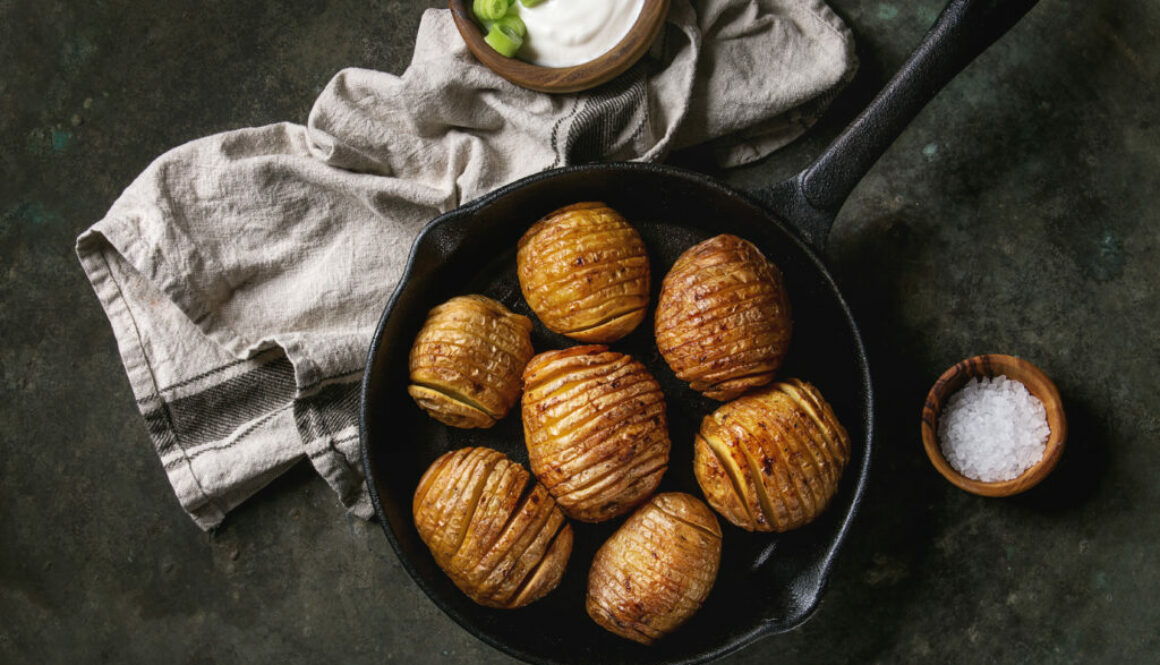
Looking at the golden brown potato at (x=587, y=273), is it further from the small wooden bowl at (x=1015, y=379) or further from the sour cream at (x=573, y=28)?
the small wooden bowl at (x=1015, y=379)

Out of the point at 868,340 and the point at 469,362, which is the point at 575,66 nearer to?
the point at 469,362

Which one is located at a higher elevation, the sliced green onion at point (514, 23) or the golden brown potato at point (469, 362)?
the sliced green onion at point (514, 23)

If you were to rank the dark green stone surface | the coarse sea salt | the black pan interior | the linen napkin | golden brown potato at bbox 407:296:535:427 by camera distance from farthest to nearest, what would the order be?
1. the dark green stone surface
2. the linen napkin
3. the coarse sea salt
4. the black pan interior
5. golden brown potato at bbox 407:296:535:427

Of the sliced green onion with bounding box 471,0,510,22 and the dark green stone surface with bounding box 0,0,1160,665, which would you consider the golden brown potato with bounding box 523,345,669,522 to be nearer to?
the dark green stone surface with bounding box 0,0,1160,665

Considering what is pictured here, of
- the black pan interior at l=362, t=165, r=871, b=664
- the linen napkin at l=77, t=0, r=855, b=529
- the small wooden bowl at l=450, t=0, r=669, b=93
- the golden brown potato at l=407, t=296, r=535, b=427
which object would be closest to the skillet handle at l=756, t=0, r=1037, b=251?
the black pan interior at l=362, t=165, r=871, b=664

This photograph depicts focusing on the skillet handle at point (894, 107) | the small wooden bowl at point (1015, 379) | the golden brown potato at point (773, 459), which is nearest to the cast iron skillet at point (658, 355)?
the skillet handle at point (894, 107)
